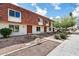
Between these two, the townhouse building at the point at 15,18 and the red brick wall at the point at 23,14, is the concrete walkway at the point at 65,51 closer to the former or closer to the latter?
the townhouse building at the point at 15,18

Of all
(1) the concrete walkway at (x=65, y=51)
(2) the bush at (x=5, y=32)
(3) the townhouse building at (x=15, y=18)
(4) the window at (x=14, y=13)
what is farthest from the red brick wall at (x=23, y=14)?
Result: (1) the concrete walkway at (x=65, y=51)

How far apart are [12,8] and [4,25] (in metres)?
2.57

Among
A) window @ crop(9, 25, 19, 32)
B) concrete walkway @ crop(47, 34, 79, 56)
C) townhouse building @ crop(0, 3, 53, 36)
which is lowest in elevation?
concrete walkway @ crop(47, 34, 79, 56)

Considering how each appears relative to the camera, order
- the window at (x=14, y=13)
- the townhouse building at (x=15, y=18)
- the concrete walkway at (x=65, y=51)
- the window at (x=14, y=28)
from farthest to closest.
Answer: the window at (x=14, y=28) < the window at (x=14, y=13) < the townhouse building at (x=15, y=18) < the concrete walkway at (x=65, y=51)

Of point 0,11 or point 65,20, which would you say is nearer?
point 0,11

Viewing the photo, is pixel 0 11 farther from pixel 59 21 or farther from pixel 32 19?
pixel 59 21

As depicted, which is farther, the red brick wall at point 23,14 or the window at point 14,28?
the window at point 14,28

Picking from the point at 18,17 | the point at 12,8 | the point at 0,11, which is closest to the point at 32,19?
the point at 18,17

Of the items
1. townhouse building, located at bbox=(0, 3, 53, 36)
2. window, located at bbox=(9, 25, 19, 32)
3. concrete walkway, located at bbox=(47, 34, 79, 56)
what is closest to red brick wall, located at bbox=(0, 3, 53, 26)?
townhouse building, located at bbox=(0, 3, 53, 36)

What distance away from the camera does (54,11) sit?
17172mm

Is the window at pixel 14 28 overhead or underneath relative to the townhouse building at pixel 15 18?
underneath

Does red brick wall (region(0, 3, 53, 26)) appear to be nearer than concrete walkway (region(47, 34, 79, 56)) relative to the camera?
No

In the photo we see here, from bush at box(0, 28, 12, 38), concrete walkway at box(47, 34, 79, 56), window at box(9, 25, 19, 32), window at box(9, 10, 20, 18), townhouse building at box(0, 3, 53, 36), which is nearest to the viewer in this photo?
concrete walkway at box(47, 34, 79, 56)

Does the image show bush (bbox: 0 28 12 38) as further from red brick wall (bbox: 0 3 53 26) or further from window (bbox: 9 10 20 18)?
window (bbox: 9 10 20 18)
